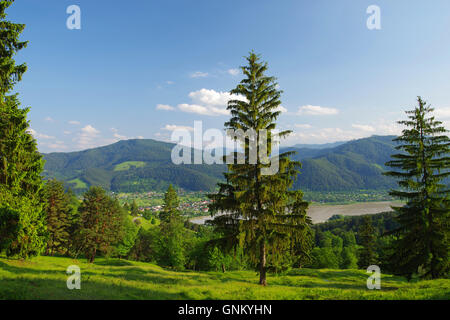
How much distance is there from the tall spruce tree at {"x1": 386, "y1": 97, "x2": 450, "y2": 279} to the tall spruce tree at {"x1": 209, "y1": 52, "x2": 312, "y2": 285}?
9457 mm

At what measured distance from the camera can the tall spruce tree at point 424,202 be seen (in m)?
17.9

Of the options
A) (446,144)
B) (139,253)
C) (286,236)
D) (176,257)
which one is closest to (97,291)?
(286,236)

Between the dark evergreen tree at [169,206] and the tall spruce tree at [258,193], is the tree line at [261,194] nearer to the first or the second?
the tall spruce tree at [258,193]

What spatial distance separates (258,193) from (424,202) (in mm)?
13924

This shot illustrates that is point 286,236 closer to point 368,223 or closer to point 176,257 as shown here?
point 176,257

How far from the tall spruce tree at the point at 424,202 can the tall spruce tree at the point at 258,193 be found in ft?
31.0

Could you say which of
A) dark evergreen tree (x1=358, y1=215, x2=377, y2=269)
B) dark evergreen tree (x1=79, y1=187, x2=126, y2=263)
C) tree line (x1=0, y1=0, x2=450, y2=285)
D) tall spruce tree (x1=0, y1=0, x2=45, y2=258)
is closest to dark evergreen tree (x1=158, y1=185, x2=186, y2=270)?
dark evergreen tree (x1=79, y1=187, x2=126, y2=263)

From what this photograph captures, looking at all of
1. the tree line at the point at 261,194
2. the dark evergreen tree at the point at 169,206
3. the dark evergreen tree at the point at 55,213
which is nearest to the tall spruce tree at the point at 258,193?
the tree line at the point at 261,194

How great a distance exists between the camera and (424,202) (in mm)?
18547

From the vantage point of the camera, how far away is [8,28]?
1524cm

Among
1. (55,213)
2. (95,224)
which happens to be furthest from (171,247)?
(55,213)

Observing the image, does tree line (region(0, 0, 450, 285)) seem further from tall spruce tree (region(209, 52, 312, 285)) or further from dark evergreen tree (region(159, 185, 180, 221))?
dark evergreen tree (region(159, 185, 180, 221))
